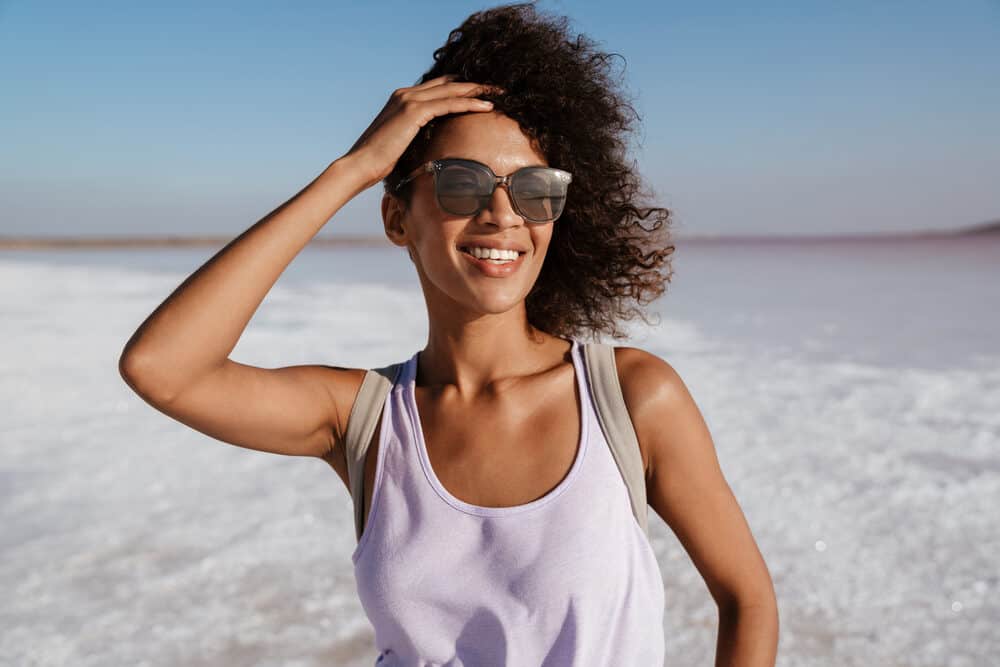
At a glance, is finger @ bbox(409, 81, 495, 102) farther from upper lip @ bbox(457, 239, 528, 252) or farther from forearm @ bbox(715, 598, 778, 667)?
forearm @ bbox(715, 598, 778, 667)

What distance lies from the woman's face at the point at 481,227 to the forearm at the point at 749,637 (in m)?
0.84

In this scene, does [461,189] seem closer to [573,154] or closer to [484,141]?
[484,141]

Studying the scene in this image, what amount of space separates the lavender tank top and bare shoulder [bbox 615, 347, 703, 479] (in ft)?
0.26

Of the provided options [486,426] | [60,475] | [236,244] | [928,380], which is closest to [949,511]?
[928,380]

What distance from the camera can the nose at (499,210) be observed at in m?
1.89

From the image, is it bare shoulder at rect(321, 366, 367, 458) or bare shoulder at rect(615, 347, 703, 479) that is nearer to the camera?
bare shoulder at rect(615, 347, 703, 479)

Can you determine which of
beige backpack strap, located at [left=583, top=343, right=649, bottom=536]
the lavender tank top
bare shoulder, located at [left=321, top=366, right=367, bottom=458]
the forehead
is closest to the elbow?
bare shoulder, located at [left=321, top=366, right=367, bottom=458]

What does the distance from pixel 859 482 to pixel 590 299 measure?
363 centimetres

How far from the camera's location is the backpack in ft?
6.05

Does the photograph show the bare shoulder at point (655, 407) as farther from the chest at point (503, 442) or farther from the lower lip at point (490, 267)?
the lower lip at point (490, 267)

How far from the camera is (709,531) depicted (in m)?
1.91

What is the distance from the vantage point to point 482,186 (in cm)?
189

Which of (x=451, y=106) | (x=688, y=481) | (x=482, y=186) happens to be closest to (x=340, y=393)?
(x=482, y=186)

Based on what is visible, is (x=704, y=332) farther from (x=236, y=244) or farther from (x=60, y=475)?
(x=236, y=244)
